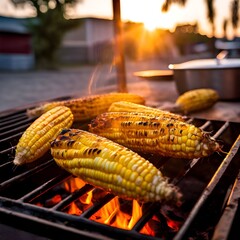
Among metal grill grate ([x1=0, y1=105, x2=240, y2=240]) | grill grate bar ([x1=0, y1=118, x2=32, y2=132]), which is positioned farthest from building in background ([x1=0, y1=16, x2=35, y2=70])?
metal grill grate ([x1=0, y1=105, x2=240, y2=240])

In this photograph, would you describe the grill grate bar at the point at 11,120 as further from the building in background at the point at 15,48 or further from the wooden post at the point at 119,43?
the building in background at the point at 15,48

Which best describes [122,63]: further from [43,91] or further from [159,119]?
[43,91]

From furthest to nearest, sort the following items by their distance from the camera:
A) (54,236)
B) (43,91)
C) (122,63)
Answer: (43,91) < (122,63) < (54,236)

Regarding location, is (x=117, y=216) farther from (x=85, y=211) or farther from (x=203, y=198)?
(x=203, y=198)

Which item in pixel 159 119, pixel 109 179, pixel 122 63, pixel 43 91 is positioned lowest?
pixel 43 91

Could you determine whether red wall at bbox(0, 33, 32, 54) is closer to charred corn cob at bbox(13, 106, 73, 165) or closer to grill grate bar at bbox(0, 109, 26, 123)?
grill grate bar at bbox(0, 109, 26, 123)

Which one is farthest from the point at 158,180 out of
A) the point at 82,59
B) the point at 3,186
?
the point at 82,59
